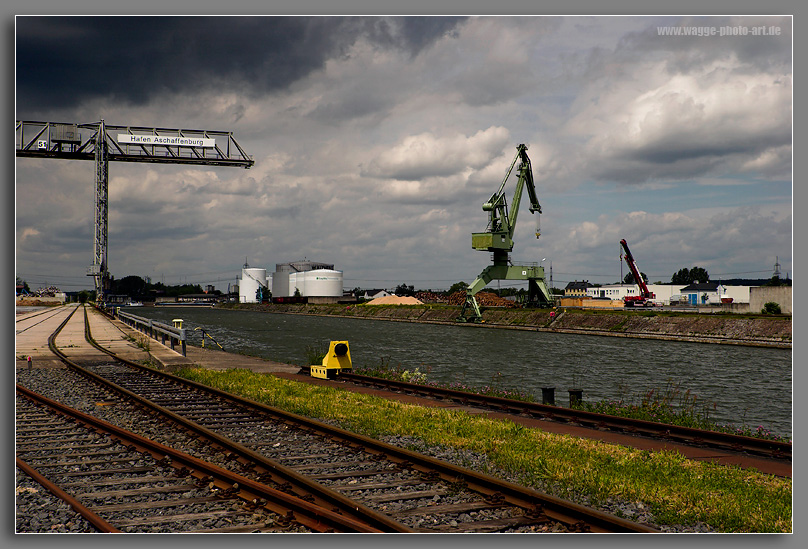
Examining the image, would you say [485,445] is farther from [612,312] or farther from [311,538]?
[612,312]

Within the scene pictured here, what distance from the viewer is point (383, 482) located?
824 cm

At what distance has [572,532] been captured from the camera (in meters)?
6.33

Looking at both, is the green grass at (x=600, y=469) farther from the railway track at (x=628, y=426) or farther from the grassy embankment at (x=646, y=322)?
the grassy embankment at (x=646, y=322)

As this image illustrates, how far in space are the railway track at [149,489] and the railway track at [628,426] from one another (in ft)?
27.1

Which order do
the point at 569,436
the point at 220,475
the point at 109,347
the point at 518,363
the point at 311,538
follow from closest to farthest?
1. the point at 311,538
2. the point at 220,475
3. the point at 569,436
4. the point at 109,347
5. the point at 518,363

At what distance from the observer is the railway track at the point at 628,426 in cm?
1102

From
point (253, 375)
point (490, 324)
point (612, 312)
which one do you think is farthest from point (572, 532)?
point (490, 324)

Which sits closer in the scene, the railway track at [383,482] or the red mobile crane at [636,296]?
the railway track at [383,482]

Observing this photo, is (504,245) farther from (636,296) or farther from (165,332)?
(165,332)

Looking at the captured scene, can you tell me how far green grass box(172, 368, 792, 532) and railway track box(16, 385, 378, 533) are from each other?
11.2 ft

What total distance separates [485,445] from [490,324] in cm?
6976

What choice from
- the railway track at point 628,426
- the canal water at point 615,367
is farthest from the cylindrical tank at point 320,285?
the railway track at point 628,426

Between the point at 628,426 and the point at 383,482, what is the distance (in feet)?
23.2

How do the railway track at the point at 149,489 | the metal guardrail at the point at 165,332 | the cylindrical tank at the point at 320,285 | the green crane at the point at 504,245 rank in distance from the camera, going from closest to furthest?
the railway track at the point at 149,489 → the metal guardrail at the point at 165,332 → the green crane at the point at 504,245 → the cylindrical tank at the point at 320,285
